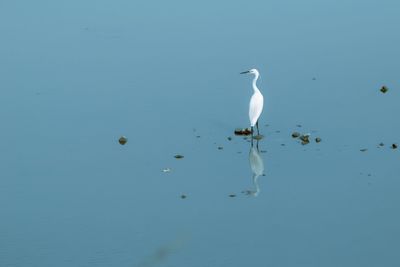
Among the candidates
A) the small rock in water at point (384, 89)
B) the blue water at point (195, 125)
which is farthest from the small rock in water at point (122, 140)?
the small rock in water at point (384, 89)

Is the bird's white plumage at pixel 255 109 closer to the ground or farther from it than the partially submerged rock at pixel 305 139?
farther from it

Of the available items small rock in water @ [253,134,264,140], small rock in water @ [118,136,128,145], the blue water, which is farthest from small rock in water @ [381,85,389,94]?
small rock in water @ [118,136,128,145]

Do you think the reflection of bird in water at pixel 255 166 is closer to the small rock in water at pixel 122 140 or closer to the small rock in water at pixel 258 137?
the small rock in water at pixel 258 137

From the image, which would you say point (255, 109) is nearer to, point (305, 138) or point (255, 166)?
point (305, 138)

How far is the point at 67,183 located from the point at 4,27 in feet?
22.7

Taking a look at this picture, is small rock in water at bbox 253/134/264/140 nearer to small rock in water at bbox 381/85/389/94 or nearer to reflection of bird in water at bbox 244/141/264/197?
reflection of bird in water at bbox 244/141/264/197

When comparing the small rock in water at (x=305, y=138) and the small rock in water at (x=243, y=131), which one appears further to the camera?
the small rock in water at (x=243, y=131)

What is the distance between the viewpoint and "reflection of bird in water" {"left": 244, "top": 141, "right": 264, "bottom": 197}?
8844 mm

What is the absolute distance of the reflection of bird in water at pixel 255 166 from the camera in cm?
884

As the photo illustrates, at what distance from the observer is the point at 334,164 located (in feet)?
31.1

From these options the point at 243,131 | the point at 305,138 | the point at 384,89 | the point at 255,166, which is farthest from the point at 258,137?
the point at 384,89

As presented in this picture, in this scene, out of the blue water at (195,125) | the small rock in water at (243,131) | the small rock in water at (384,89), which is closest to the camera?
the blue water at (195,125)

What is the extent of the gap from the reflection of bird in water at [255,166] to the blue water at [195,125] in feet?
0.13

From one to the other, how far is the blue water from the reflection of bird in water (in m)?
0.04
